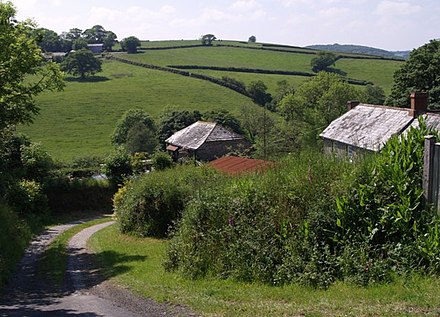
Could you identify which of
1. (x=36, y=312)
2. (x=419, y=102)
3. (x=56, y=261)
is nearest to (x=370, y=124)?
(x=419, y=102)

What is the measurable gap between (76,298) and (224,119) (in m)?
61.7

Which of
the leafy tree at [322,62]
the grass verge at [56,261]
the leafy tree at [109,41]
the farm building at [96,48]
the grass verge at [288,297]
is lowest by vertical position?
the grass verge at [56,261]

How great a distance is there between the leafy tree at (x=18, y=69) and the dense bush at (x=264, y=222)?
425 inches

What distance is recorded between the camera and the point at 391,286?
10242mm

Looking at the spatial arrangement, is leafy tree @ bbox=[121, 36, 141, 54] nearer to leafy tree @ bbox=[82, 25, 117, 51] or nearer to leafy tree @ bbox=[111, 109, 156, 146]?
leafy tree @ bbox=[82, 25, 117, 51]

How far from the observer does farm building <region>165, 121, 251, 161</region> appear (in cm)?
5416

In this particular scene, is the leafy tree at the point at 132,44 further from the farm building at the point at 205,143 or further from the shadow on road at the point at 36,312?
the shadow on road at the point at 36,312

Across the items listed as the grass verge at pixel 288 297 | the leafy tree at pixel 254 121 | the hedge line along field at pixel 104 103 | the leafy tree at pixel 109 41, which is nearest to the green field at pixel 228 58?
the hedge line along field at pixel 104 103

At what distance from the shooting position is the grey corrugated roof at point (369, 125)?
32.5 meters

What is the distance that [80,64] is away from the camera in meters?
113

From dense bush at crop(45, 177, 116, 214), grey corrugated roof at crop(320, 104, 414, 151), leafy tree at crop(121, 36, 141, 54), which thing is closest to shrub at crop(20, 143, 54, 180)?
dense bush at crop(45, 177, 116, 214)

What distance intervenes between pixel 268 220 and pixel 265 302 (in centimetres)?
333

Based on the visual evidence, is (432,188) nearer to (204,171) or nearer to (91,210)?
(204,171)

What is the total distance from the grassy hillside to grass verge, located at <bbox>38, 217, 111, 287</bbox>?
49.0 m
